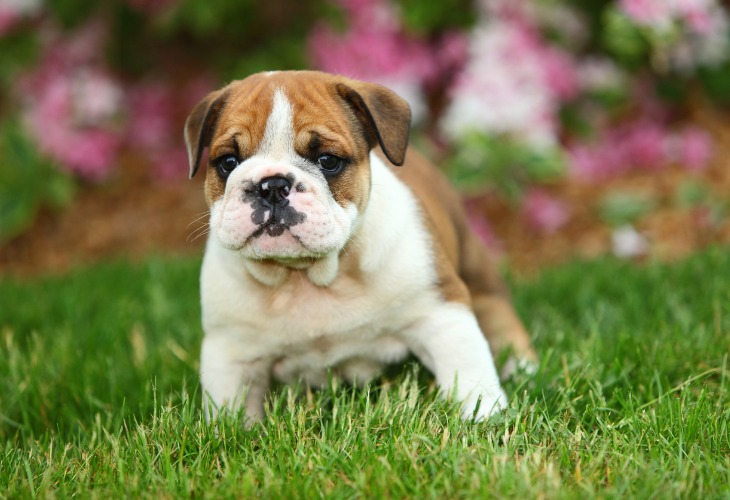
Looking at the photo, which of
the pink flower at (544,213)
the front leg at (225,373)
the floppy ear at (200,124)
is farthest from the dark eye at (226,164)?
the pink flower at (544,213)

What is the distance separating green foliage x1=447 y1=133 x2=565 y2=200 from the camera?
617 cm

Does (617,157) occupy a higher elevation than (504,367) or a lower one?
higher

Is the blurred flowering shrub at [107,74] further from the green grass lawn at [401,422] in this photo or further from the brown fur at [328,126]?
the brown fur at [328,126]

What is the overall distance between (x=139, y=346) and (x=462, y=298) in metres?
1.71

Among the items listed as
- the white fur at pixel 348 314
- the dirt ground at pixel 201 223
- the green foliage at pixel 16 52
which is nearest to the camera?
the white fur at pixel 348 314

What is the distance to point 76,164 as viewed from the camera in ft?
24.2

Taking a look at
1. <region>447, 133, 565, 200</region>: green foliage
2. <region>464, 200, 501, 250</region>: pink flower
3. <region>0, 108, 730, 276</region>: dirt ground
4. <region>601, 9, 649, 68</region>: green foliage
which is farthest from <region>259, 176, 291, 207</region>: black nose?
<region>601, 9, 649, 68</region>: green foliage

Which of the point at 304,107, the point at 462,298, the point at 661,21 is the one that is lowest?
the point at 462,298

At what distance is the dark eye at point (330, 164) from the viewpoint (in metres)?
3.12

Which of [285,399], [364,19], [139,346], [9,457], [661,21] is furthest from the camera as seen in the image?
[364,19]

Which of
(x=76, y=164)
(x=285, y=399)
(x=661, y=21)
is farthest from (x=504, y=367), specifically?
(x=76, y=164)

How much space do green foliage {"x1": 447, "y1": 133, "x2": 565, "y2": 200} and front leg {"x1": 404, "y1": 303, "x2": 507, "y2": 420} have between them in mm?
2973

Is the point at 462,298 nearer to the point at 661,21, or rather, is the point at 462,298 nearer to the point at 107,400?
the point at 107,400

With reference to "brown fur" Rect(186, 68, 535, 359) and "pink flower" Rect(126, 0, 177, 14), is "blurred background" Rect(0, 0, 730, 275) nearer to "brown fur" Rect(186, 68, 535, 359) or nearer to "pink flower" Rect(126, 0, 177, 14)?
"pink flower" Rect(126, 0, 177, 14)
